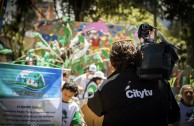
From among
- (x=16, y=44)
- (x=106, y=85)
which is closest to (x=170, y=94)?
(x=106, y=85)

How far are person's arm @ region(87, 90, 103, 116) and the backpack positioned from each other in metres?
0.34

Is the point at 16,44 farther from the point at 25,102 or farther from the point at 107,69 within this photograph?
the point at 25,102

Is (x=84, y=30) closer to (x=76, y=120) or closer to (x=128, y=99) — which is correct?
(x=76, y=120)

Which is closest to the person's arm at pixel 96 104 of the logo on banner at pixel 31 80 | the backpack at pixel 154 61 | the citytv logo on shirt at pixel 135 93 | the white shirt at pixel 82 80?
the citytv logo on shirt at pixel 135 93

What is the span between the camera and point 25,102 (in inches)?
179

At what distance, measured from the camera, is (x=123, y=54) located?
290cm

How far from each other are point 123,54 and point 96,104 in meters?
0.43

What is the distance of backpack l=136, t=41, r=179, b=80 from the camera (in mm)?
2721

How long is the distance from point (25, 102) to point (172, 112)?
7.01ft

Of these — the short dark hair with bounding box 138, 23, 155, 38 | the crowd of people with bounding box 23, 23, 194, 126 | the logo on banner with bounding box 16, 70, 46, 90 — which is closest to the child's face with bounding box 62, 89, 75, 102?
the logo on banner with bounding box 16, 70, 46, 90

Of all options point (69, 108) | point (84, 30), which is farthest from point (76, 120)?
point (84, 30)

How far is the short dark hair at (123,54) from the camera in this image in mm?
2902

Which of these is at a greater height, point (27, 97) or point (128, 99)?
point (128, 99)

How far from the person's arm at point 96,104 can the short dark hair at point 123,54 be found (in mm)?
293
